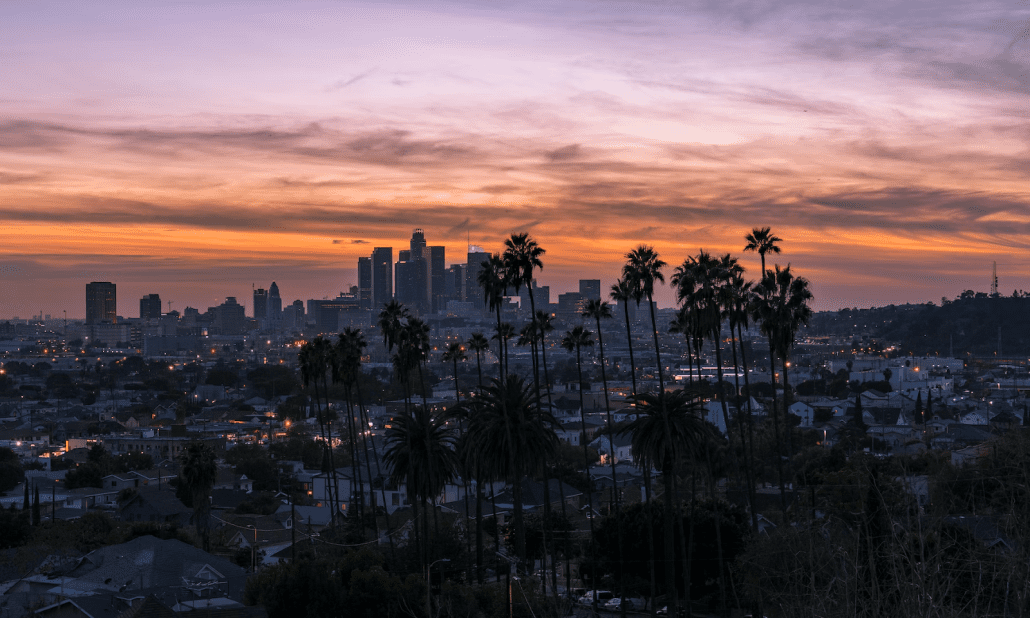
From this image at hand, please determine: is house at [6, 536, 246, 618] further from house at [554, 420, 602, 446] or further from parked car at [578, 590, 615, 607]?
house at [554, 420, 602, 446]

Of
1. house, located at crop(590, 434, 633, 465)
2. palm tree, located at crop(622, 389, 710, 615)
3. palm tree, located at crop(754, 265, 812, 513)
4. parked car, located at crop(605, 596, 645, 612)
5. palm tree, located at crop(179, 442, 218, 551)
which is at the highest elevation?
palm tree, located at crop(754, 265, 812, 513)

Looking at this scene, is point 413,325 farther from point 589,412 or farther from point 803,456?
point 589,412

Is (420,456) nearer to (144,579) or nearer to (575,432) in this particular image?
(144,579)

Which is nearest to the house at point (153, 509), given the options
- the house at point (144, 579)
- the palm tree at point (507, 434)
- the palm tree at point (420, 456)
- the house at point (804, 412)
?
the house at point (144, 579)

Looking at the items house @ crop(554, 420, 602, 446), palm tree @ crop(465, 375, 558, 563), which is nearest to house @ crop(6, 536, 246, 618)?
palm tree @ crop(465, 375, 558, 563)

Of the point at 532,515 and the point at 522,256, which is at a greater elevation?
the point at 522,256

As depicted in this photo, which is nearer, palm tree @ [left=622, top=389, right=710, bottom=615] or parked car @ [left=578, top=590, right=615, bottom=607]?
palm tree @ [left=622, top=389, right=710, bottom=615]

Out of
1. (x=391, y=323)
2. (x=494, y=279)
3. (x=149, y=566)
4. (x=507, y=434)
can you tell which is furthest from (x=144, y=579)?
(x=391, y=323)

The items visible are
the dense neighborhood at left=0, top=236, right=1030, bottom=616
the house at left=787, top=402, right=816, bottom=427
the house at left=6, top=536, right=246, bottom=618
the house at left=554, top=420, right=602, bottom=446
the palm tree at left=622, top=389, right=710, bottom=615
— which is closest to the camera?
the dense neighborhood at left=0, top=236, right=1030, bottom=616

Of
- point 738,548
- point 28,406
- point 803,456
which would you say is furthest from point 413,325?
point 28,406
